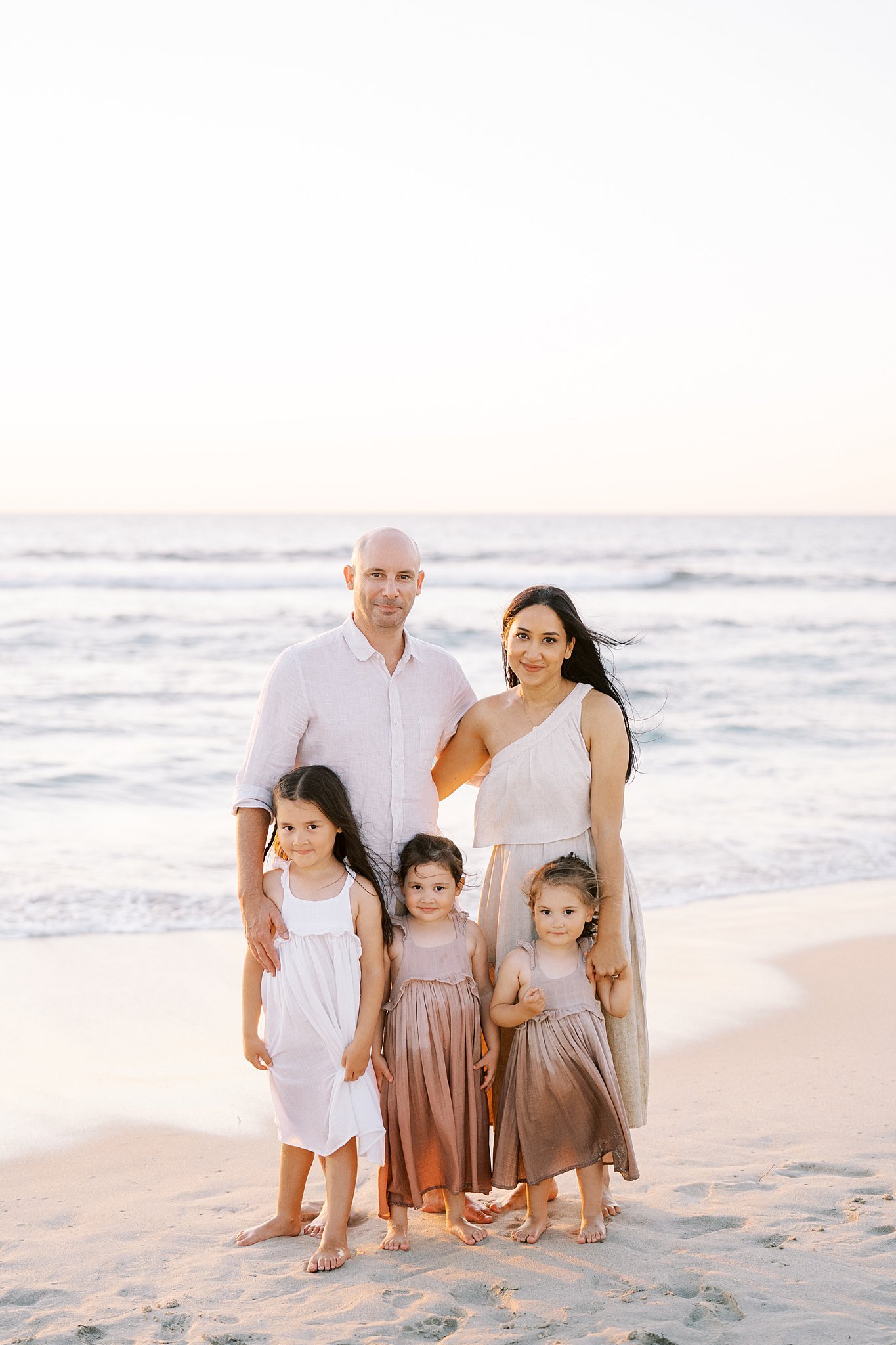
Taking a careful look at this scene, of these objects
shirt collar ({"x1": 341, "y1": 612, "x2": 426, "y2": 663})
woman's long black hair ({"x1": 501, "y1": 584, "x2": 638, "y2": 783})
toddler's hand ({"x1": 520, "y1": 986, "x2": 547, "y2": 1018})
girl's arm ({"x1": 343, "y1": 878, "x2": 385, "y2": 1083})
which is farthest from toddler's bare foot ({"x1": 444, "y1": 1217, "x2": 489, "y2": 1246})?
shirt collar ({"x1": 341, "y1": 612, "x2": 426, "y2": 663})

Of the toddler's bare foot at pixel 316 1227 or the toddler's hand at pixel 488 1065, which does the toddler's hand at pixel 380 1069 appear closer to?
the toddler's hand at pixel 488 1065

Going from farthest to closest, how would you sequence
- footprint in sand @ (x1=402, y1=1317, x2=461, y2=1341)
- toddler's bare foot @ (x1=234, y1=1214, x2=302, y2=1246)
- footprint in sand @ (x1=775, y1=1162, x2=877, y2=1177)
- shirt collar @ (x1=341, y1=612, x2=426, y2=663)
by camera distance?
1. footprint in sand @ (x1=775, y1=1162, x2=877, y2=1177)
2. shirt collar @ (x1=341, y1=612, x2=426, y2=663)
3. toddler's bare foot @ (x1=234, y1=1214, x2=302, y2=1246)
4. footprint in sand @ (x1=402, y1=1317, x2=461, y2=1341)

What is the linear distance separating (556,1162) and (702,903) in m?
3.83

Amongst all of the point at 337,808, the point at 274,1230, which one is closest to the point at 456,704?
the point at 337,808

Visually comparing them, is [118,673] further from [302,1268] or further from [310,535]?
[310,535]

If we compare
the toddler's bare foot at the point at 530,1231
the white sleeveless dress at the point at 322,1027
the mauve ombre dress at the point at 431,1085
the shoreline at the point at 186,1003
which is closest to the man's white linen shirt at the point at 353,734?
the white sleeveless dress at the point at 322,1027

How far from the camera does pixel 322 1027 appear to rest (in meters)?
3.30

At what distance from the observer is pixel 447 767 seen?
146 inches

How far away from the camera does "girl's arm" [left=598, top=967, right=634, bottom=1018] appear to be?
3.45 m

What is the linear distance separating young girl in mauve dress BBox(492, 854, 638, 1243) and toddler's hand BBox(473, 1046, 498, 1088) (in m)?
0.05

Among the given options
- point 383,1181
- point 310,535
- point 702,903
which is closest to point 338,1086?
point 383,1181

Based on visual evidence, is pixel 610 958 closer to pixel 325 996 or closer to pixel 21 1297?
pixel 325 996

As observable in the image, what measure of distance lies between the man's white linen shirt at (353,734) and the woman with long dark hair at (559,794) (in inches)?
9.2

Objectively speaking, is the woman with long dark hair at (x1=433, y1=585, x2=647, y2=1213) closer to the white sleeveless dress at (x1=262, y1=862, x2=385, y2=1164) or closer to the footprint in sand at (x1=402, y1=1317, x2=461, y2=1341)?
the white sleeveless dress at (x1=262, y1=862, x2=385, y2=1164)
